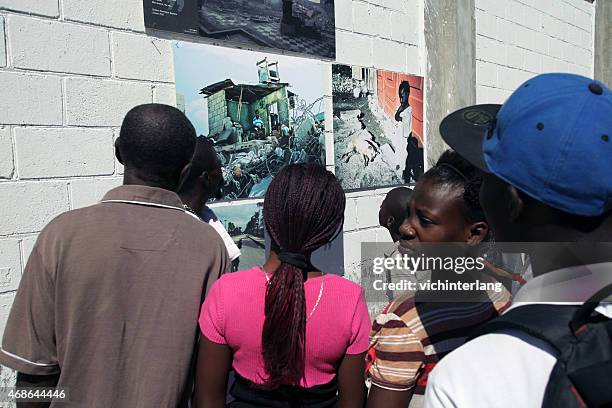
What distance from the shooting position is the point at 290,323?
1572mm

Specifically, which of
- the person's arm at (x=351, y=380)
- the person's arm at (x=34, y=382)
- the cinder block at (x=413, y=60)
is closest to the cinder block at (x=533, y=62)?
the cinder block at (x=413, y=60)

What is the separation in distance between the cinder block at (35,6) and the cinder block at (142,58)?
32 cm

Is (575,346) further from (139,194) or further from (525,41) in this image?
(525,41)

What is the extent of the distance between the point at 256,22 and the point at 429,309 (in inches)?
99.6

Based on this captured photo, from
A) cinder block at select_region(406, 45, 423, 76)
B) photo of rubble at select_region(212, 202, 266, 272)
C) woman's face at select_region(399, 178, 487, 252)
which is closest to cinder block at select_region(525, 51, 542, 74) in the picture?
cinder block at select_region(406, 45, 423, 76)

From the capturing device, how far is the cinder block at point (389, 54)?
15.0 ft

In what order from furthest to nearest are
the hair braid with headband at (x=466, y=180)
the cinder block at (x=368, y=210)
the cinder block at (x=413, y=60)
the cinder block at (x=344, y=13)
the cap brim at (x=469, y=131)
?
1. the cinder block at (x=413, y=60)
2. the cinder block at (x=368, y=210)
3. the cinder block at (x=344, y=13)
4. the hair braid with headband at (x=466, y=180)
5. the cap brim at (x=469, y=131)

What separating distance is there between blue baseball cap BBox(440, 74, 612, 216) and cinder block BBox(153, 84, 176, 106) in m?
2.41

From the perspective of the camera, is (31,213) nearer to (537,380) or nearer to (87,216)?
(87,216)

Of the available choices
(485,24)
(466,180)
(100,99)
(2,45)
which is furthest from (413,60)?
(2,45)

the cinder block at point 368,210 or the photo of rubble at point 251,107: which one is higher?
the photo of rubble at point 251,107

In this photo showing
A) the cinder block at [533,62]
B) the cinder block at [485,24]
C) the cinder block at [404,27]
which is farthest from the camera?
the cinder block at [533,62]

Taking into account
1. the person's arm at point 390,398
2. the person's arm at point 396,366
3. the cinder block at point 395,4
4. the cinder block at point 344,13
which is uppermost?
the cinder block at point 395,4

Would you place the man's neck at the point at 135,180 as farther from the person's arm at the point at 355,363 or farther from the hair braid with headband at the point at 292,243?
the person's arm at the point at 355,363
